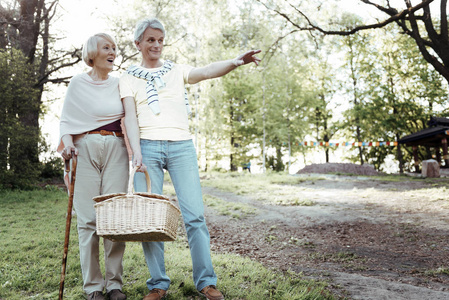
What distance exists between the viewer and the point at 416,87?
2286 centimetres

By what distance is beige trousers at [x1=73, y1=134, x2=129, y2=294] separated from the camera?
2.87 meters

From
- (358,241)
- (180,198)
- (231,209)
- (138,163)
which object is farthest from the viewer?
(231,209)

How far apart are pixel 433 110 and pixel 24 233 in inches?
947

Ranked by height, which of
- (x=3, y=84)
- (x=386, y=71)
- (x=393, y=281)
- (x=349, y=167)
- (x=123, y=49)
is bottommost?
(x=393, y=281)

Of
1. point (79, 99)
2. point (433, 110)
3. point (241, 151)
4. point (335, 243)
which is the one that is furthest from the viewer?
point (433, 110)

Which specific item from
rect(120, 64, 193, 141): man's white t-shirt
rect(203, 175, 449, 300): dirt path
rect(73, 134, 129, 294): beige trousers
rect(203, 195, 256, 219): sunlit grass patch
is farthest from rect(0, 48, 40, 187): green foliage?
rect(120, 64, 193, 141): man's white t-shirt

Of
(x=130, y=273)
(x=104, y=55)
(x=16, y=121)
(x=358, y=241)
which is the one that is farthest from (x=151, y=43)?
(x=16, y=121)

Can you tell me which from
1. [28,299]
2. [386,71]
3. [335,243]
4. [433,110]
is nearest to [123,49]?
[335,243]

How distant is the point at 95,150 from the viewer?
290cm

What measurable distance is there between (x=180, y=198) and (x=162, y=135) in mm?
501

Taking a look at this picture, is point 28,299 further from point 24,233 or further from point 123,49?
point 123,49

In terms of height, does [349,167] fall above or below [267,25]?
below

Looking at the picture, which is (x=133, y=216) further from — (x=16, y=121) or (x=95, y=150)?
(x=16, y=121)

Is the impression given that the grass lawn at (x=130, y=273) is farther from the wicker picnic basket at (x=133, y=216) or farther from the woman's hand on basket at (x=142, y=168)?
the woman's hand on basket at (x=142, y=168)
